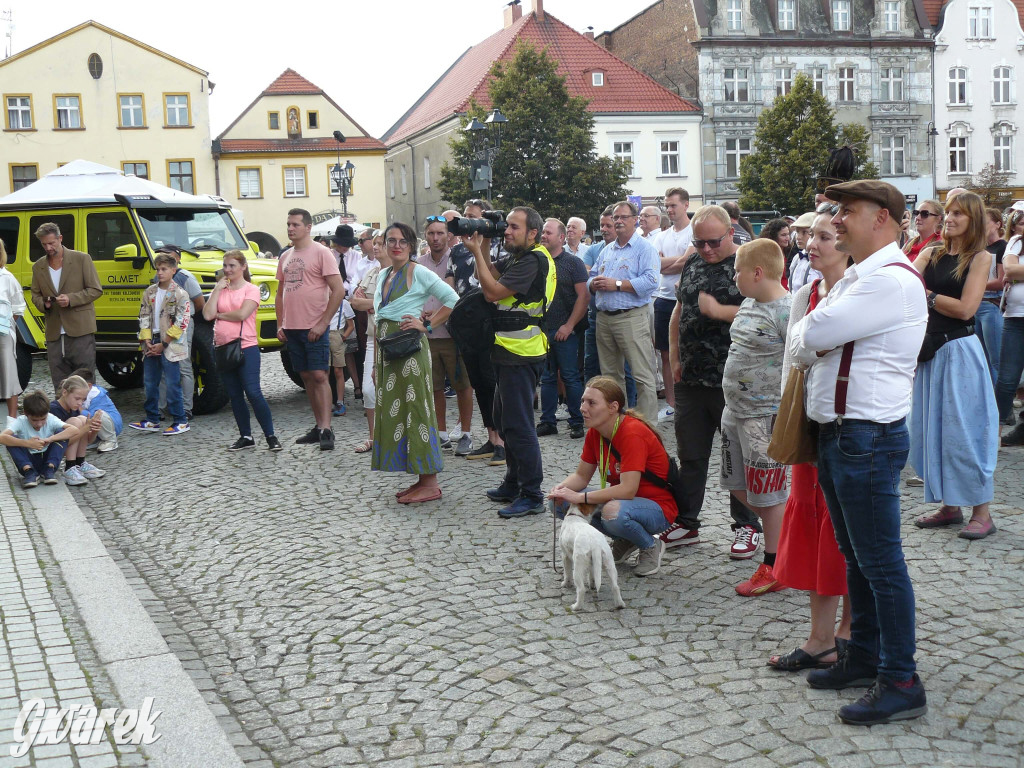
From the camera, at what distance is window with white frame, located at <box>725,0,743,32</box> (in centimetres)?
5041

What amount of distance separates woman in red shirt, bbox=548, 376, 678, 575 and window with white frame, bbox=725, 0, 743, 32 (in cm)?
4869

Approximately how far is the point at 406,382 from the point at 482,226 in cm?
137

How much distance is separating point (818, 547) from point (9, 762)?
302 centimetres

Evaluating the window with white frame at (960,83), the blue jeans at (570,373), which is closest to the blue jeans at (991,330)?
the blue jeans at (570,373)

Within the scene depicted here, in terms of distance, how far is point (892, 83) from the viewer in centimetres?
5253

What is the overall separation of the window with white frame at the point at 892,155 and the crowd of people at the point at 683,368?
145 ft

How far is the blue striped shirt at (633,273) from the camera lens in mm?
9109

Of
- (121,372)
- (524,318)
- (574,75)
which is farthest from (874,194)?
(574,75)

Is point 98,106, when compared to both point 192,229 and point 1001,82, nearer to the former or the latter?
point 192,229

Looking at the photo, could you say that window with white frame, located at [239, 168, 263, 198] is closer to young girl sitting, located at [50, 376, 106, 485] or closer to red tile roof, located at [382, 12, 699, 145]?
red tile roof, located at [382, 12, 699, 145]

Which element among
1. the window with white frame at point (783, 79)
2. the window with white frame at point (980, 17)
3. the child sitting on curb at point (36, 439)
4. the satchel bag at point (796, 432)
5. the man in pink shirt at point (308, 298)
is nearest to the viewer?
the satchel bag at point (796, 432)

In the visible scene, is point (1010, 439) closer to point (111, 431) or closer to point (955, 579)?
point (955, 579)

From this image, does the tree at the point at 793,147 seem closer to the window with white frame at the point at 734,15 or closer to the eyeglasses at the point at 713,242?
the window with white frame at the point at 734,15

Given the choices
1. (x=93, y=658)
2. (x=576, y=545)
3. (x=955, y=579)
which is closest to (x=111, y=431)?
(x=93, y=658)
